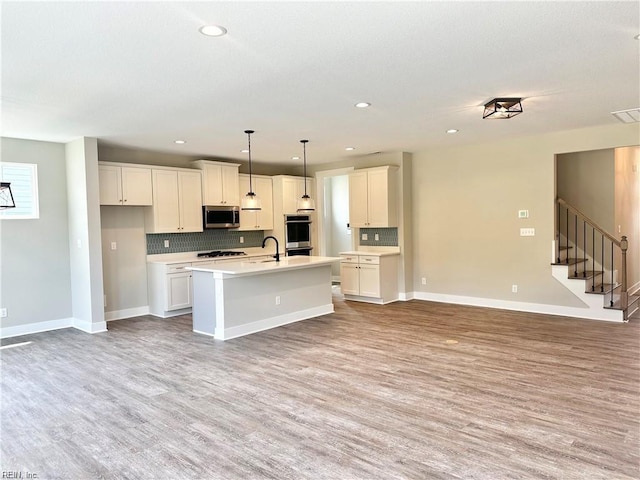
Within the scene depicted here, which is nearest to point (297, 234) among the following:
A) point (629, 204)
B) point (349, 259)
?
point (349, 259)

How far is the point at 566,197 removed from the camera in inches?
295

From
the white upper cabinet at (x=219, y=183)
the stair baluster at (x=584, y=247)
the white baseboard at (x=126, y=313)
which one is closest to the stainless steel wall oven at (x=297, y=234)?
the white upper cabinet at (x=219, y=183)

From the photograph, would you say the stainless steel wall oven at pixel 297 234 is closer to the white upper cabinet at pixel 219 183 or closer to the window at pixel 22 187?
the white upper cabinet at pixel 219 183

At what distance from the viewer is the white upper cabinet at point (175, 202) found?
6.89 metres

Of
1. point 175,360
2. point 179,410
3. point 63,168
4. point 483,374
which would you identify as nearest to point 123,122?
point 63,168

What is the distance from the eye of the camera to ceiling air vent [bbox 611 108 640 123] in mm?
4938

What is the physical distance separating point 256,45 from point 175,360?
3.21 meters

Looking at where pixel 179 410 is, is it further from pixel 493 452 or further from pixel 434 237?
pixel 434 237

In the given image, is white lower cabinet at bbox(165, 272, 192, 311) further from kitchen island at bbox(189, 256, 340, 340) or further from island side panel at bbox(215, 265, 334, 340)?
island side panel at bbox(215, 265, 334, 340)

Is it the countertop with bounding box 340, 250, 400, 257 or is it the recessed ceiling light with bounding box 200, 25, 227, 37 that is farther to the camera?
the countertop with bounding box 340, 250, 400, 257

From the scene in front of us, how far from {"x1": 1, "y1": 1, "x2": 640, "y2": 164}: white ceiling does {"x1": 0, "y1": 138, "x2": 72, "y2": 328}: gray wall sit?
0.48 meters

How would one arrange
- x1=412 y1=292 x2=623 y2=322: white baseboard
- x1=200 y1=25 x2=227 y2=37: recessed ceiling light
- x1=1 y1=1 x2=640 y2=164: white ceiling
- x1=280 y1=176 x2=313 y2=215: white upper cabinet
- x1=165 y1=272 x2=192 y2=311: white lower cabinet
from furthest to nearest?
x1=280 y1=176 x2=313 y2=215: white upper cabinet → x1=165 y1=272 x2=192 y2=311: white lower cabinet → x1=412 y1=292 x2=623 y2=322: white baseboard → x1=200 y1=25 x2=227 y2=37: recessed ceiling light → x1=1 y1=1 x2=640 y2=164: white ceiling

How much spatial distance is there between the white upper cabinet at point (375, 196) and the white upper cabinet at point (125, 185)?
346 cm

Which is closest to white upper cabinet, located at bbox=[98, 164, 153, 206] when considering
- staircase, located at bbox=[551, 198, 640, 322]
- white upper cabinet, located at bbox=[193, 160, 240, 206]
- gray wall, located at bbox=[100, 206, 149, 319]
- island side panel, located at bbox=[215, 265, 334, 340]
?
gray wall, located at bbox=[100, 206, 149, 319]
